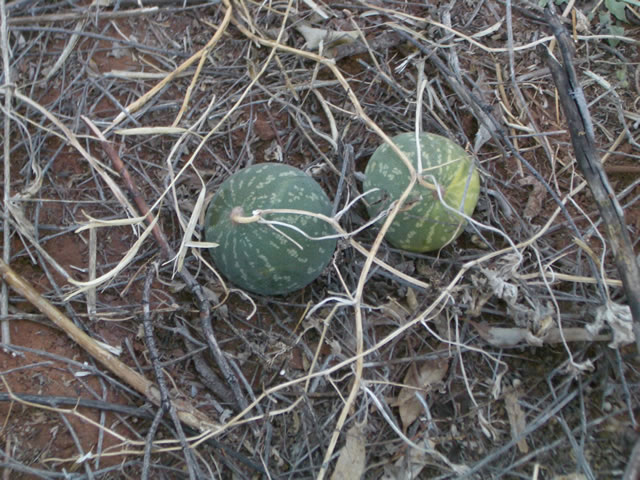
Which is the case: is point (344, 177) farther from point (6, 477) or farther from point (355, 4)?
point (6, 477)

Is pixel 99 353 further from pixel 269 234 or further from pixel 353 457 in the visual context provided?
pixel 353 457

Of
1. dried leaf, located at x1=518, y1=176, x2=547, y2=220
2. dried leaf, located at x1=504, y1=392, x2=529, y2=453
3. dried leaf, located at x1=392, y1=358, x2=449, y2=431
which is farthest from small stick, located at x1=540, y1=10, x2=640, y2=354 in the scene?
dried leaf, located at x1=392, y1=358, x2=449, y2=431

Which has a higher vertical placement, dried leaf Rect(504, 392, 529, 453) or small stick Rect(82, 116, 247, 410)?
small stick Rect(82, 116, 247, 410)

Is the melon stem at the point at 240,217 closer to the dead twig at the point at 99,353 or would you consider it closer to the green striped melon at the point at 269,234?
the green striped melon at the point at 269,234

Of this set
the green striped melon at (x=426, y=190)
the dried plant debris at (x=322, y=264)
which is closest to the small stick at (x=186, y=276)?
the dried plant debris at (x=322, y=264)

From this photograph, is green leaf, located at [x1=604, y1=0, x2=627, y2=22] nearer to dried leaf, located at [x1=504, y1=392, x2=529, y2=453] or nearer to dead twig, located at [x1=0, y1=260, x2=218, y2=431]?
dried leaf, located at [x1=504, y1=392, x2=529, y2=453]

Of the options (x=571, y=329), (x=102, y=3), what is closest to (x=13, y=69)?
(x=102, y=3)
